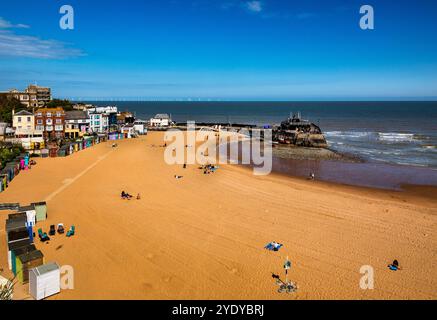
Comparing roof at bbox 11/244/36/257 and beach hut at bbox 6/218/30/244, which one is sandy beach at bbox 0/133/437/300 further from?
roof at bbox 11/244/36/257

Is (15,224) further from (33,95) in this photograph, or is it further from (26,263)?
(33,95)

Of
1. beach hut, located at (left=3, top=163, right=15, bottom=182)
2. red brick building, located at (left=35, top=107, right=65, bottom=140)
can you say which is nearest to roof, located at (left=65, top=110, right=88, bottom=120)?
red brick building, located at (left=35, top=107, right=65, bottom=140)

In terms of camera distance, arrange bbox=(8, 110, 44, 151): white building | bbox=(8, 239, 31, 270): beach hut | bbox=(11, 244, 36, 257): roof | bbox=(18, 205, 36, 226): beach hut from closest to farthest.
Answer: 1. bbox=(11, 244, 36, 257): roof
2. bbox=(8, 239, 31, 270): beach hut
3. bbox=(18, 205, 36, 226): beach hut
4. bbox=(8, 110, 44, 151): white building

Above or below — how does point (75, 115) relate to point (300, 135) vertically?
above

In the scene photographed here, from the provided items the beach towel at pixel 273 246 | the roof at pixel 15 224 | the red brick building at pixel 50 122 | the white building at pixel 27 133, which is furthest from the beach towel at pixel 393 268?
the red brick building at pixel 50 122

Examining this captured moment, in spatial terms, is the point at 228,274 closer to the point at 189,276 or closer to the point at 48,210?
the point at 189,276

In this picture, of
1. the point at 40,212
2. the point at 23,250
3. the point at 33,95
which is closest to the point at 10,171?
the point at 40,212
